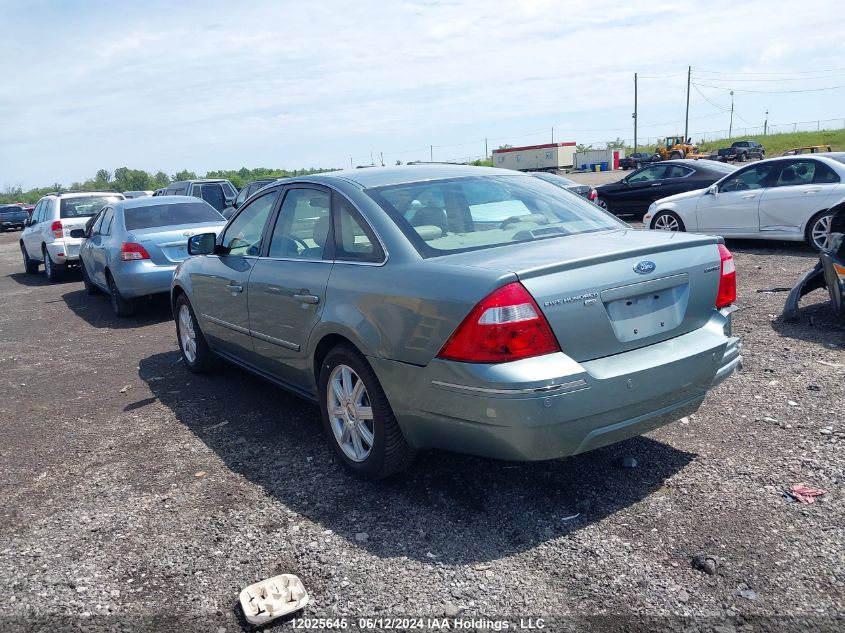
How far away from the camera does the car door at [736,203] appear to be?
1154 cm

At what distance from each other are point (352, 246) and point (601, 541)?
2.06 metres

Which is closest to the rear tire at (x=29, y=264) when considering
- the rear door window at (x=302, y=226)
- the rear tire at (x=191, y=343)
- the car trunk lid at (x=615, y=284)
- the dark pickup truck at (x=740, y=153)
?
the rear tire at (x=191, y=343)

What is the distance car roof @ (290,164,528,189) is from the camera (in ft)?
14.8

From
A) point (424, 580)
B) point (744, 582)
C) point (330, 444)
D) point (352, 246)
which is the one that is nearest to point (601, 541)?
point (744, 582)

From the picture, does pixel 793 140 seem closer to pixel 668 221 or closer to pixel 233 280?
pixel 668 221

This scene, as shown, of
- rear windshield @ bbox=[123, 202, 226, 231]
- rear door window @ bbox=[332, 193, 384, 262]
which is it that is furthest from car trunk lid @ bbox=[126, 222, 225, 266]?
rear door window @ bbox=[332, 193, 384, 262]

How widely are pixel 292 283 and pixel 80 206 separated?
1195 cm

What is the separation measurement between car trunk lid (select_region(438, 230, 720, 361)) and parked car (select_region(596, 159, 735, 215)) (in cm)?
1195

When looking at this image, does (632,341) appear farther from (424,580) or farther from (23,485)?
(23,485)

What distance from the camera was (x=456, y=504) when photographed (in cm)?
384

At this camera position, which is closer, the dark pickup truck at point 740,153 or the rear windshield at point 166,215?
the rear windshield at point 166,215

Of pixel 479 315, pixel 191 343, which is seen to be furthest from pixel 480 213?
pixel 191 343

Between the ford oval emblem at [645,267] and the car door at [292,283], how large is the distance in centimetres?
174

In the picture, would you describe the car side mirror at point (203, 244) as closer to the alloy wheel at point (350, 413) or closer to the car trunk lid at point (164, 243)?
the alloy wheel at point (350, 413)
